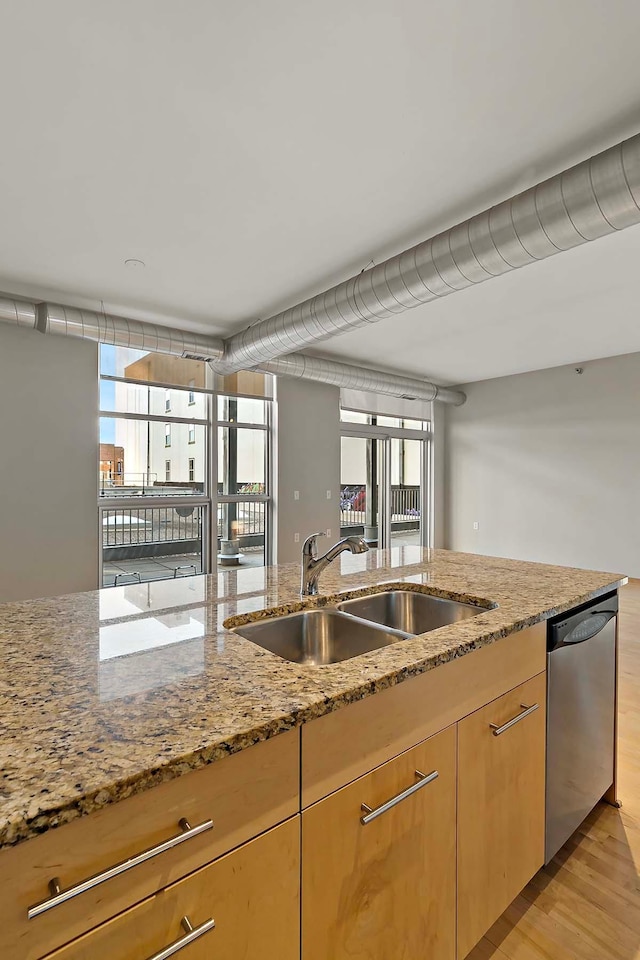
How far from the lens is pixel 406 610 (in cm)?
194

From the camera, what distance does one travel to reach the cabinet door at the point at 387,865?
3.15 ft

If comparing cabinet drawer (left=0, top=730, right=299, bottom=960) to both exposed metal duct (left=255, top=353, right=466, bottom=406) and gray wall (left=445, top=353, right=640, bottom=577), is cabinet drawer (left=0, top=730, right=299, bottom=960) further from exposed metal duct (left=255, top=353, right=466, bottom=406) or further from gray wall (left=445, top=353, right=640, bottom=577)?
gray wall (left=445, top=353, right=640, bottom=577)

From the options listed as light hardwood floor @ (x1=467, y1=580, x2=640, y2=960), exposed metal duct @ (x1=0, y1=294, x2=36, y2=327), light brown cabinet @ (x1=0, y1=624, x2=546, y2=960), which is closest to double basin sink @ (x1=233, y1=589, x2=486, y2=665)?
light brown cabinet @ (x1=0, y1=624, x2=546, y2=960)

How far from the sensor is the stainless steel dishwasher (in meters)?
1.67

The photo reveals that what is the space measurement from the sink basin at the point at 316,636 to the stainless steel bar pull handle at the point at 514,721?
0.40 metres

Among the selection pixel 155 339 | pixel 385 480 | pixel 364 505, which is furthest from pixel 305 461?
pixel 155 339

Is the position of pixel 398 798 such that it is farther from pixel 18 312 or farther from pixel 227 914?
pixel 18 312

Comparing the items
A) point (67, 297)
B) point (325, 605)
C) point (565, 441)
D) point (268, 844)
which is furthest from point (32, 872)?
point (565, 441)

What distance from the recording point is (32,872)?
63 cm

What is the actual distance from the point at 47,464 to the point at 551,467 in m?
6.49

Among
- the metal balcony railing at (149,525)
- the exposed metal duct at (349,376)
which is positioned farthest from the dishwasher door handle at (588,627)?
the metal balcony railing at (149,525)

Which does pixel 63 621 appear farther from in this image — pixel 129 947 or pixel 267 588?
pixel 129 947

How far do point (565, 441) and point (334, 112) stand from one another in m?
6.11

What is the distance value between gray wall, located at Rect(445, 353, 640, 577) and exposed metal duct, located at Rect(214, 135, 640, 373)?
451cm
